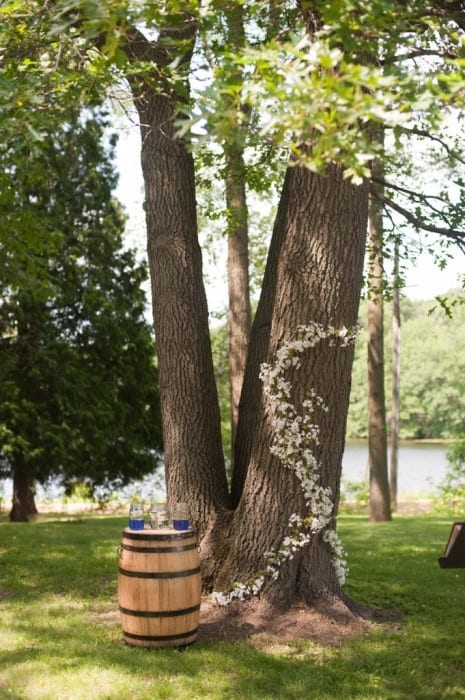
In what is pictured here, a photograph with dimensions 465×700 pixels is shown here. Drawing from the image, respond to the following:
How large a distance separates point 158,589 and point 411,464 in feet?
111

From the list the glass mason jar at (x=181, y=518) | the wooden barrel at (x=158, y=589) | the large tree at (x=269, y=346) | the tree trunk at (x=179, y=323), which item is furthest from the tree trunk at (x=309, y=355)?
the wooden barrel at (x=158, y=589)

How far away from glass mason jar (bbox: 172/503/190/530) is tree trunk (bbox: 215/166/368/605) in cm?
71

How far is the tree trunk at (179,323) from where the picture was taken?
7.12 metres

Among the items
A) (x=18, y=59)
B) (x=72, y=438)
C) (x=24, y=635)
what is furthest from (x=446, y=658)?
(x=72, y=438)

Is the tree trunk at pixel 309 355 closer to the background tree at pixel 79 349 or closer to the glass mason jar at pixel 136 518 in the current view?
the glass mason jar at pixel 136 518

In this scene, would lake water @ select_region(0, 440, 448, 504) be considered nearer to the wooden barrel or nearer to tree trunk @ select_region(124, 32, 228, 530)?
tree trunk @ select_region(124, 32, 228, 530)

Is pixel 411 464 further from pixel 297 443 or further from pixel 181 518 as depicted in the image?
pixel 181 518

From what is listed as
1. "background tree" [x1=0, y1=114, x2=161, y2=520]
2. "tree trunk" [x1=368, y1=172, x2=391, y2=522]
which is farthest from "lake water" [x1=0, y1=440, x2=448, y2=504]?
"tree trunk" [x1=368, y1=172, x2=391, y2=522]

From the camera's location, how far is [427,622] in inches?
264

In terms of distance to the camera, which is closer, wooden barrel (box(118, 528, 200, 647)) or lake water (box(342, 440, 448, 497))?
wooden barrel (box(118, 528, 200, 647))

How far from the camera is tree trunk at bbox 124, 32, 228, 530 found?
280 inches

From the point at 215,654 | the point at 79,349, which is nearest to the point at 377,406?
the point at 79,349

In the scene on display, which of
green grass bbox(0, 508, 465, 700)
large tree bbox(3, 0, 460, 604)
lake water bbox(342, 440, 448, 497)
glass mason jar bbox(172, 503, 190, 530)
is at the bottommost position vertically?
lake water bbox(342, 440, 448, 497)

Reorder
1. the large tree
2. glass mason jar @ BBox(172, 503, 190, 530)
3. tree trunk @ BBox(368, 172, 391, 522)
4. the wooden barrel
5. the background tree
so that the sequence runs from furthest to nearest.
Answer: the background tree, tree trunk @ BBox(368, 172, 391, 522), the large tree, glass mason jar @ BBox(172, 503, 190, 530), the wooden barrel
